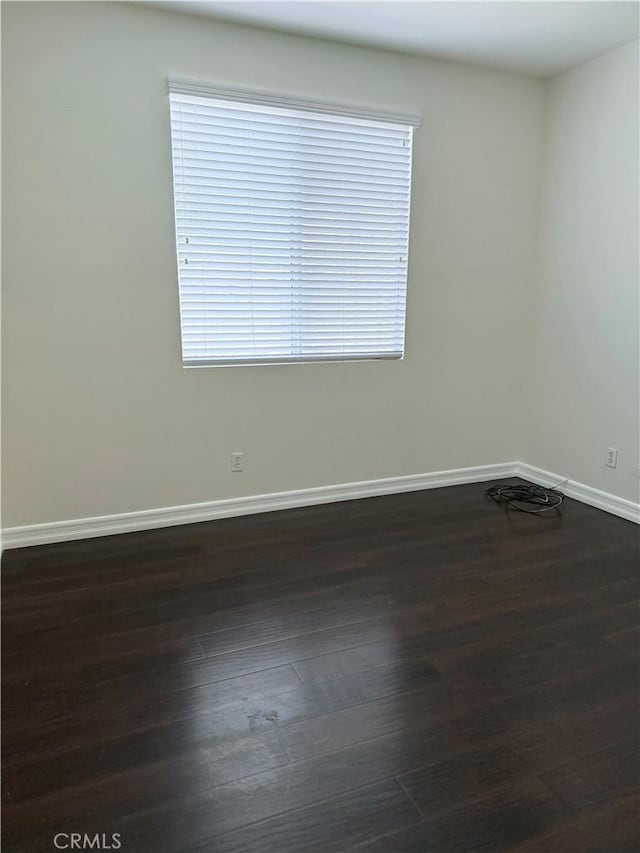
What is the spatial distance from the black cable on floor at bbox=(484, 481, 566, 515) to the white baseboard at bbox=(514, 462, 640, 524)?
7 cm

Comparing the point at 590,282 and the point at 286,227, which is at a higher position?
the point at 286,227

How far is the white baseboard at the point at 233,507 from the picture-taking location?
3.08 metres

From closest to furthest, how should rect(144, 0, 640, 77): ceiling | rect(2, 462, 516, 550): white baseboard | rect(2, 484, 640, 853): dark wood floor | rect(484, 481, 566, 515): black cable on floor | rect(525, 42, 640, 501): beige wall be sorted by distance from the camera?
rect(2, 484, 640, 853): dark wood floor, rect(144, 0, 640, 77): ceiling, rect(2, 462, 516, 550): white baseboard, rect(525, 42, 640, 501): beige wall, rect(484, 481, 566, 515): black cable on floor

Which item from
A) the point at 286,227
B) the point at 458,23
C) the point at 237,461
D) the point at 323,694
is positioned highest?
the point at 458,23

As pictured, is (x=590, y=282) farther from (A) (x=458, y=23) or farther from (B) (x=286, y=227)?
(B) (x=286, y=227)

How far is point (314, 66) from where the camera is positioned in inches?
127

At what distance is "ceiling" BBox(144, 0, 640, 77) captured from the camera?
2.82 meters

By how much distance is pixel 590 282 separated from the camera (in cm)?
368

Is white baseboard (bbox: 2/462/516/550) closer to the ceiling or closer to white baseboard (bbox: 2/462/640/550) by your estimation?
white baseboard (bbox: 2/462/640/550)

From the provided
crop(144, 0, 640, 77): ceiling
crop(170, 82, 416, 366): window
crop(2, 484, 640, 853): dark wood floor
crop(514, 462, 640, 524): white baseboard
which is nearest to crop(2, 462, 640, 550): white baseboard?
crop(514, 462, 640, 524): white baseboard

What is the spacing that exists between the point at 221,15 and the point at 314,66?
0.57 metres

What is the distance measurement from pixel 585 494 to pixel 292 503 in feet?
6.33

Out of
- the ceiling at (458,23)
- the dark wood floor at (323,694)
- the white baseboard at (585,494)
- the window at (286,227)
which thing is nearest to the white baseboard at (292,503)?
the white baseboard at (585,494)

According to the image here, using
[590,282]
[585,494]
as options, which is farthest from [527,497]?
[590,282]
